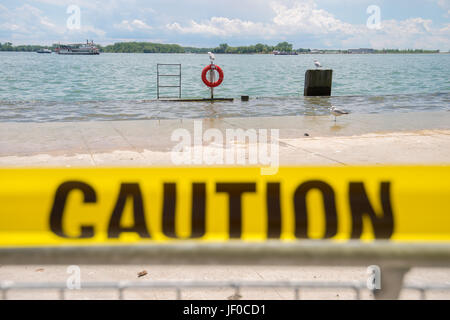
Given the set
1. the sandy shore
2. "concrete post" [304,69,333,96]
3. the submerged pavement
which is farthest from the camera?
"concrete post" [304,69,333,96]

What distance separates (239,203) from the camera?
1696 millimetres

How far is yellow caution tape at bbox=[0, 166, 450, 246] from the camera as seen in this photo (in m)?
1.67

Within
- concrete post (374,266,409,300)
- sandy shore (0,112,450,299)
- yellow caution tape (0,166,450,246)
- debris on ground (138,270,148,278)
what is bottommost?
debris on ground (138,270,148,278)

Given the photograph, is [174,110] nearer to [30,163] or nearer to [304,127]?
[304,127]

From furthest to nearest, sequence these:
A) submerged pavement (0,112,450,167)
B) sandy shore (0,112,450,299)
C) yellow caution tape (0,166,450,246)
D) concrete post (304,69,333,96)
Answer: concrete post (304,69,333,96) → submerged pavement (0,112,450,167) → sandy shore (0,112,450,299) → yellow caution tape (0,166,450,246)

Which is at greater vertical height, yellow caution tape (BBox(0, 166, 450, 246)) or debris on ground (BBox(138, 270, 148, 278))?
yellow caution tape (BBox(0, 166, 450, 246))

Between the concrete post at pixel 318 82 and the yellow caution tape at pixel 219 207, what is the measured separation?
18167 millimetres

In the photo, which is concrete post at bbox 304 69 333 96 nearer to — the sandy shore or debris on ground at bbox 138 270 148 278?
the sandy shore

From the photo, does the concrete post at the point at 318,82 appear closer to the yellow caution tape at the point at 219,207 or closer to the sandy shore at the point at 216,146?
the sandy shore at the point at 216,146

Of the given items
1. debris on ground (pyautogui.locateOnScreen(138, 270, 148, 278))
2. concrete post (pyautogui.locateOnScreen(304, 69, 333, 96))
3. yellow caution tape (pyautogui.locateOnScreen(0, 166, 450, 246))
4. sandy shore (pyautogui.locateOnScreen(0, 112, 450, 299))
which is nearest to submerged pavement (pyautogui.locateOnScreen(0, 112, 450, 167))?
sandy shore (pyautogui.locateOnScreen(0, 112, 450, 299))

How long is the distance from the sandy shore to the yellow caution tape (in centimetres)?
101

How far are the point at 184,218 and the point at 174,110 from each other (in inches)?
495

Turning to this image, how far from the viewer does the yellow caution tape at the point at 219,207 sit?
1665 millimetres

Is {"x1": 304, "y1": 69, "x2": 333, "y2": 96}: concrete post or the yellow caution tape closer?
the yellow caution tape
